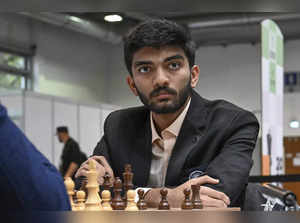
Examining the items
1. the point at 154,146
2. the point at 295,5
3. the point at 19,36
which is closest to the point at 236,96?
the point at 19,36

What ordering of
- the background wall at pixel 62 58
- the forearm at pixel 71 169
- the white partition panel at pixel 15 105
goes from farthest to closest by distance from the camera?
the background wall at pixel 62 58
the white partition panel at pixel 15 105
the forearm at pixel 71 169

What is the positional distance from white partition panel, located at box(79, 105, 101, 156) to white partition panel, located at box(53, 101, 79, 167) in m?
0.19

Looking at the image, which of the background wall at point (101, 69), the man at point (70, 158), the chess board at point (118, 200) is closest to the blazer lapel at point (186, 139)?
the chess board at point (118, 200)

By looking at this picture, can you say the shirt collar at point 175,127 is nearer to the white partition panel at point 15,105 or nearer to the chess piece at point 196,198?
the chess piece at point 196,198

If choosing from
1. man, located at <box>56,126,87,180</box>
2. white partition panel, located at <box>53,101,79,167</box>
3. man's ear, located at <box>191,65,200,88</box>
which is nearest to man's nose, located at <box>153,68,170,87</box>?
man's ear, located at <box>191,65,200,88</box>

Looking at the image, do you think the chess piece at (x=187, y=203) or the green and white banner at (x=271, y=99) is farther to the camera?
the green and white banner at (x=271, y=99)

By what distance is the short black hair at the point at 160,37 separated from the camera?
5.17ft

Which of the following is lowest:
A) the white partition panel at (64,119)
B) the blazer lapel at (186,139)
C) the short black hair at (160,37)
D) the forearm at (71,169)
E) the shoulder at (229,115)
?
the forearm at (71,169)

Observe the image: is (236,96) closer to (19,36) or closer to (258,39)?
(258,39)

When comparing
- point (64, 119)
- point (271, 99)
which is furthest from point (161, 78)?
point (64, 119)

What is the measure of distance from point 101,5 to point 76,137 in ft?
32.2

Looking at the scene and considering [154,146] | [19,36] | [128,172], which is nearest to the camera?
[128,172]

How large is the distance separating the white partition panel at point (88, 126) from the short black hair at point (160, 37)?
8757 millimetres

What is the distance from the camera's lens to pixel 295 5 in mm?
587
